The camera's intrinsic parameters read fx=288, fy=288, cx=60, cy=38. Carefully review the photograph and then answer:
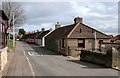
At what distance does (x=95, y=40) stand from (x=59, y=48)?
7.28m

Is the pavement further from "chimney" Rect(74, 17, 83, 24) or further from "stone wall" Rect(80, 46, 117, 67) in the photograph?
"chimney" Rect(74, 17, 83, 24)

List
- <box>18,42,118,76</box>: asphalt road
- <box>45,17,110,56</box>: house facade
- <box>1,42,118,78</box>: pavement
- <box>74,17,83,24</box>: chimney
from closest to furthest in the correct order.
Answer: <box>1,42,118,78</box>: pavement → <box>18,42,118,76</box>: asphalt road → <box>45,17,110,56</box>: house facade → <box>74,17,83,24</box>: chimney

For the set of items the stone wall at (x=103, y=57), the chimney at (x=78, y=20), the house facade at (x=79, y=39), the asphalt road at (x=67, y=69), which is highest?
the chimney at (x=78, y=20)

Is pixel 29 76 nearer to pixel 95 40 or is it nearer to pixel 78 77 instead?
pixel 78 77

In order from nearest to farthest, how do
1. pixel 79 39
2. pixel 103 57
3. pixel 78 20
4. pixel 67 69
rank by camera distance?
pixel 67 69, pixel 103 57, pixel 79 39, pixel 78 20

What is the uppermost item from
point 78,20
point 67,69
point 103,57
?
point 78,20

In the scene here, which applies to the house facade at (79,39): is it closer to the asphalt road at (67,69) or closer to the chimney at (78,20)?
the chimney at (78,20)

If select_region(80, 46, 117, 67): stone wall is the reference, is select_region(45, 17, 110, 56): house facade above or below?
above

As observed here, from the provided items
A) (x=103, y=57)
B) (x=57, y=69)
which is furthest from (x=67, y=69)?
(x=103, y=57)

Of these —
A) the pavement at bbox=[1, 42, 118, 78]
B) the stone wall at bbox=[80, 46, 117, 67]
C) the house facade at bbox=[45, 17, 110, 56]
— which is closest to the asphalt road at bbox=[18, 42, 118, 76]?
the pavement at bbox=[1, 42, 118, 78]

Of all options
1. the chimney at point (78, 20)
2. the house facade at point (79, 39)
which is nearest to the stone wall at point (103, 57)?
the house facade at point (79, 39)

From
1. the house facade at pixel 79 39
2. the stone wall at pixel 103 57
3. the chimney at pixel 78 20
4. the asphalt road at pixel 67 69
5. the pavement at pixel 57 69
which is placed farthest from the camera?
the chimney at pixel 78 20

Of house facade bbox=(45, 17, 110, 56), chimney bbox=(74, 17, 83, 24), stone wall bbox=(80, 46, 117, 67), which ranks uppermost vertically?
chimney bbox=(74, 17, 83, 24)

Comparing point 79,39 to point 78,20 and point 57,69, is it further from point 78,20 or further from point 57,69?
point 57,69
